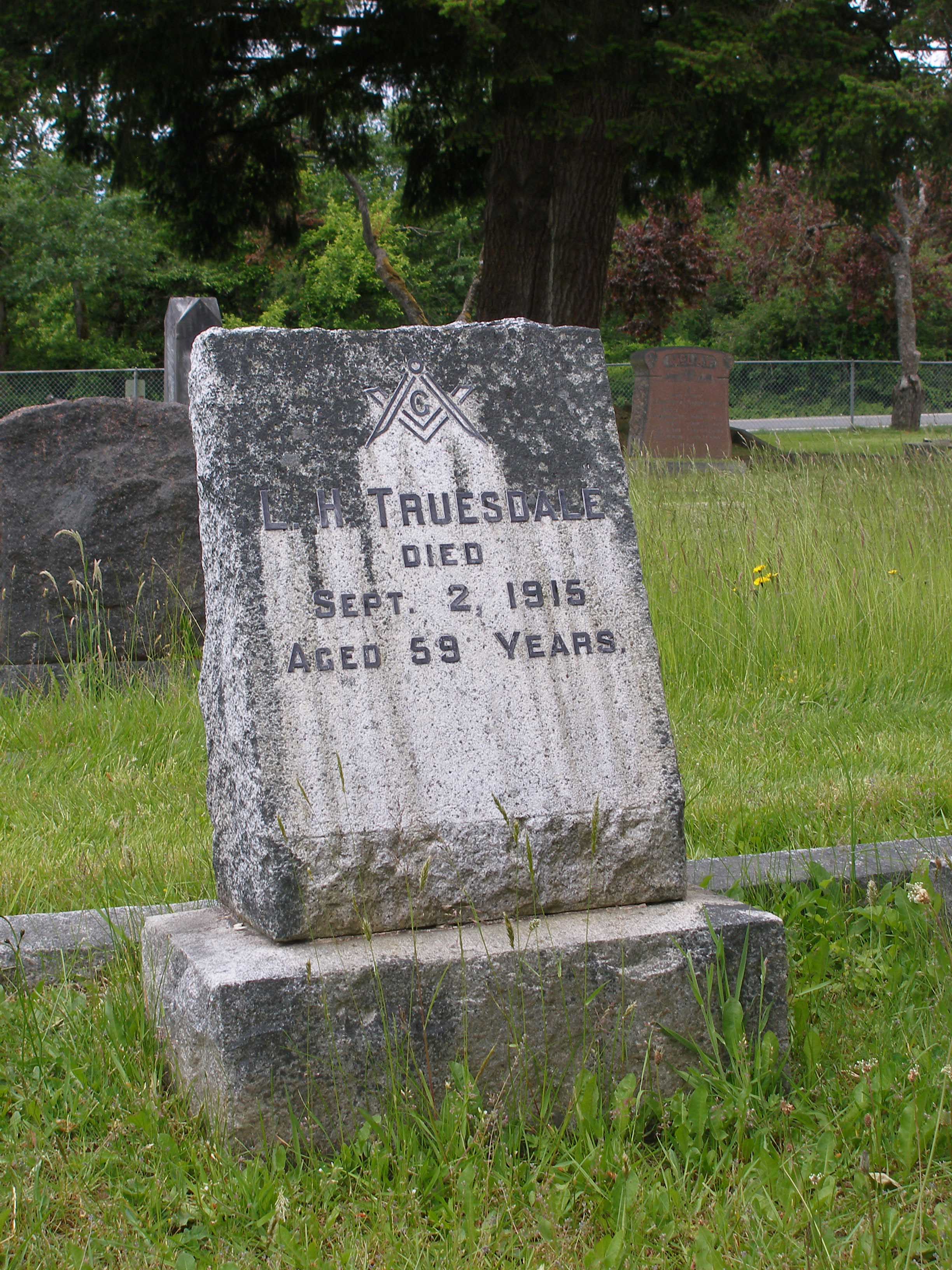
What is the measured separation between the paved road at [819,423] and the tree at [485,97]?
41.1ft

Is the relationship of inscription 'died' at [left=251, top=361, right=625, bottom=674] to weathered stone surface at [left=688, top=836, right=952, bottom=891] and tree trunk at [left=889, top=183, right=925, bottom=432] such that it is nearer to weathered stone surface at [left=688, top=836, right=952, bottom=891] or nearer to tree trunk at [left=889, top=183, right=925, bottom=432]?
weathered stone surface at [left=688, top=836, right=952, bottom=891]

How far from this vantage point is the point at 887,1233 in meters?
1.85

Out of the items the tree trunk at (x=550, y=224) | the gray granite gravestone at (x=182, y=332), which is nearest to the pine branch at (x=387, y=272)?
the tree trunk at (x=550, y=224)

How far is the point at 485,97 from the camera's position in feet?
40.7

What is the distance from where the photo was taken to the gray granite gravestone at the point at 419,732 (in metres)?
2.18

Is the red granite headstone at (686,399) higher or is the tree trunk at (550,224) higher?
the tree trunk at (550,224)

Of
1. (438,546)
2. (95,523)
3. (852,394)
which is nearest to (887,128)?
(95,523)

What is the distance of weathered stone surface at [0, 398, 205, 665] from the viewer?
5309 mm

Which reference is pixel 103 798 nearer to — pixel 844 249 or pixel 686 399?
pixel 686 399

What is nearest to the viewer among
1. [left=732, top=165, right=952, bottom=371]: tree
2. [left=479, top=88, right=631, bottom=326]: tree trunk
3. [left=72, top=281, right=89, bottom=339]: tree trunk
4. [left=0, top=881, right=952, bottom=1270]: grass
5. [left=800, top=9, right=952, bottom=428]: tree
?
[left=0, top=881, right=952, bottom=1270]: grass

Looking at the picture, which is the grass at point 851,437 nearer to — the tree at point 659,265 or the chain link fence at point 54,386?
the tree at point 659,265

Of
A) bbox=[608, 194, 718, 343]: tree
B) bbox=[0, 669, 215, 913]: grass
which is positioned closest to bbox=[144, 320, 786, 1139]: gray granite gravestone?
bbox=[0, 669, 215, 913]: grass

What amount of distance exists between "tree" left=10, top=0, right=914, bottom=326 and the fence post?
45.1ft

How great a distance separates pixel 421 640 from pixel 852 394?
88.6 feet
